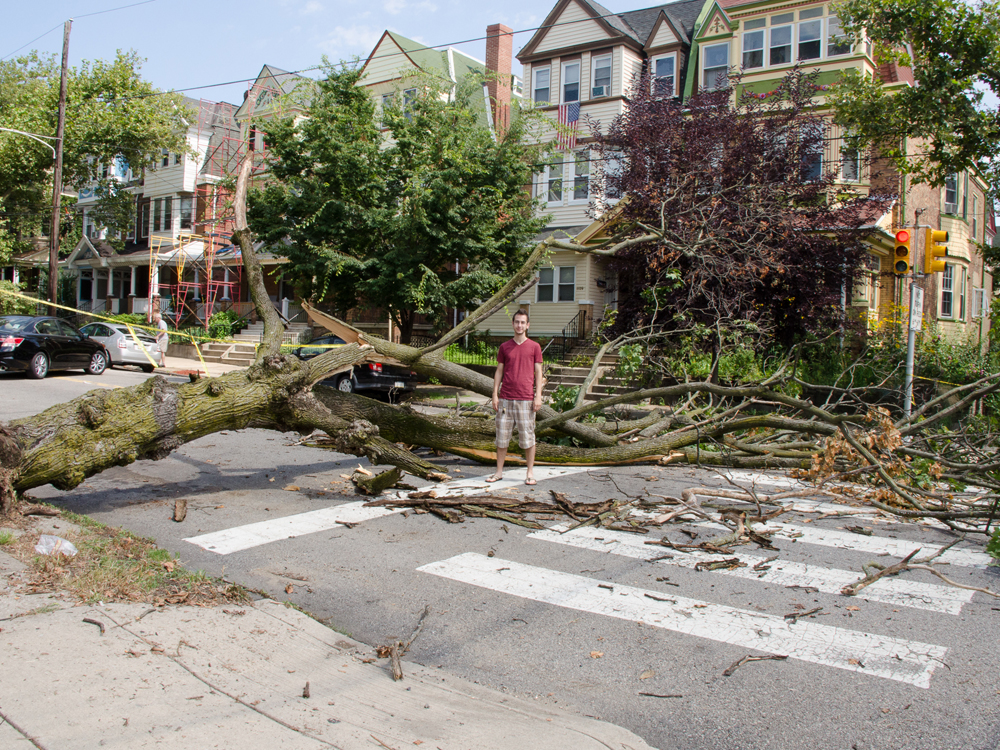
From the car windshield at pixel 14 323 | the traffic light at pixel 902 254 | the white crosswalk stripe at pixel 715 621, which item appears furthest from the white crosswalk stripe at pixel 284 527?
the car windshield at pixel 14 323

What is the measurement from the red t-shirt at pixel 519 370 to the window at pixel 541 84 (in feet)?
69.5

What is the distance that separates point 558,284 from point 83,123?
2326 cm

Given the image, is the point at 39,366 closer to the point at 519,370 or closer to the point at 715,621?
the point at 519,370

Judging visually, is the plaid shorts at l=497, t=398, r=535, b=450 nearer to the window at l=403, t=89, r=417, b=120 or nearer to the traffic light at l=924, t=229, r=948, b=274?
the traffic light at l=924, t=229, r=948, b=274

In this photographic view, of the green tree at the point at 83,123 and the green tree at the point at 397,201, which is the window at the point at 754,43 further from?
the green tree at the point at 83,123

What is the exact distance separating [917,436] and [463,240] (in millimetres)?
11566

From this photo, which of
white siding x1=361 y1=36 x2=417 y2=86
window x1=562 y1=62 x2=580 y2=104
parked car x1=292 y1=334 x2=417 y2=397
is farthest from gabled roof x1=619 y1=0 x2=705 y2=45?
parked car x1=292 y1=334 x2=417 y2=397

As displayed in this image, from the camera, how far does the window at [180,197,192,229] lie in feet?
131

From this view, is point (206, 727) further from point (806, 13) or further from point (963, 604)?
point (806, 13)

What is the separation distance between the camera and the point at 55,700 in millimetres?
2932

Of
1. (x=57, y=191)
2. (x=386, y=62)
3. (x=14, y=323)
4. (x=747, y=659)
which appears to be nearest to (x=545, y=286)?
(x=386, y=62)

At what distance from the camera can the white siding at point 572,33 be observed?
25.9 m

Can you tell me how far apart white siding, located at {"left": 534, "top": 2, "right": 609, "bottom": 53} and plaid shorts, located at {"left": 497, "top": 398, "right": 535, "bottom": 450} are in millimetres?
21521

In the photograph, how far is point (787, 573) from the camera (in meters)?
4.98
